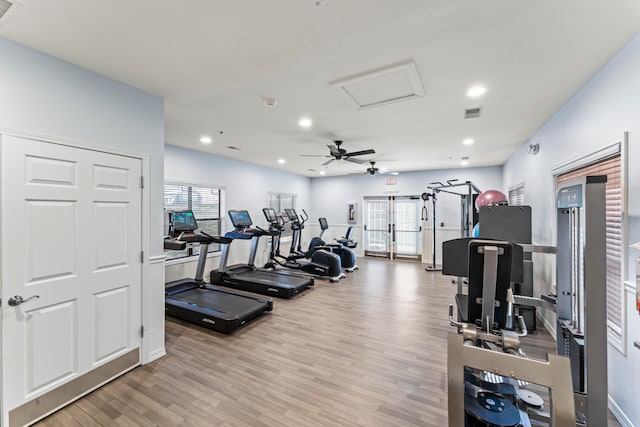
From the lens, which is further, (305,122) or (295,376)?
(305,122)

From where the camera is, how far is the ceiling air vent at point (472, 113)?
126 inches

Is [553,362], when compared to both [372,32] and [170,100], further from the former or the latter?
[170,100]

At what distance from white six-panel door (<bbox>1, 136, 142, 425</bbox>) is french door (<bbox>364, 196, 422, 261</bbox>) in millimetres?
7176

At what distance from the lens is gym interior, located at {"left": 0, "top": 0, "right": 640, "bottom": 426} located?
1652mm

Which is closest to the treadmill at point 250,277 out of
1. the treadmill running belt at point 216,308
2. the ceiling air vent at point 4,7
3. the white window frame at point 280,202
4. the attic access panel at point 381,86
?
the treadmill running belt at point 216,308

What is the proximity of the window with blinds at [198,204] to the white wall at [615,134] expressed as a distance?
5.85 m

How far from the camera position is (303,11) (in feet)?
5.26

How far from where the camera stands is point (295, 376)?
2486 millimetres

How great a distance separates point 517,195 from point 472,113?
323 centimetres

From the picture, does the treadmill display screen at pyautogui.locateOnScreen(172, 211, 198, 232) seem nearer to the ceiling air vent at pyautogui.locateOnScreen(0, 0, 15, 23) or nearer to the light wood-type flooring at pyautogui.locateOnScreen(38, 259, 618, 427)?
the light wood-type flooring at pyautogui.locateOnScreen(38, 259, 618, 427)

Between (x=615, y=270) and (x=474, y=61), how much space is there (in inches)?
81.2

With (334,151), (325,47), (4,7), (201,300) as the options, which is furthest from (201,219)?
(325,47)

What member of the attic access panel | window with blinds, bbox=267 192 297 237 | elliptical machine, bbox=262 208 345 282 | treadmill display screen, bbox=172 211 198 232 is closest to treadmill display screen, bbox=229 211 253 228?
elliptical machine, bbox=262 208 345 282

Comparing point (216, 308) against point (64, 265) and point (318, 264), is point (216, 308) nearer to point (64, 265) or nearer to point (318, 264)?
point (64, 265)
